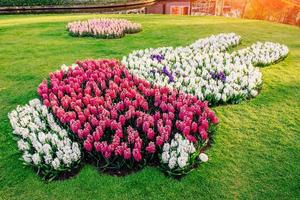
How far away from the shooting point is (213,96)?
7.04 metres

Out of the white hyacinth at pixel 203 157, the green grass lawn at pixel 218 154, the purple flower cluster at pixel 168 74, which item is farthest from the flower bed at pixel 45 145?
the purple flower cluster at pixel 168 74

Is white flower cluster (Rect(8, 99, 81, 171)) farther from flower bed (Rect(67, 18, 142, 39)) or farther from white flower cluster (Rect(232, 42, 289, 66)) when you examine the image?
flower bed (Rect(67, 18, 142, 39))

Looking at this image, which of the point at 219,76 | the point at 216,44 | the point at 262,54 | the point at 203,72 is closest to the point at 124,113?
the point at 203,72

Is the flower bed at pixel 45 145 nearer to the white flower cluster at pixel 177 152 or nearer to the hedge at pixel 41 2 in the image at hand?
the white flower cluster at pixel 177 152

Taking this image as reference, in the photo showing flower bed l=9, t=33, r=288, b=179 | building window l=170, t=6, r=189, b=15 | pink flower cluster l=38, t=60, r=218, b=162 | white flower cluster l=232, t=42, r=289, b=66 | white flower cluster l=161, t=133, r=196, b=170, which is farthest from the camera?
building window l=170, t=6, r=189, b=15

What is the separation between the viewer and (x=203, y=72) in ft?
26.0

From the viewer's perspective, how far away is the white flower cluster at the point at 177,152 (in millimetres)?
4969

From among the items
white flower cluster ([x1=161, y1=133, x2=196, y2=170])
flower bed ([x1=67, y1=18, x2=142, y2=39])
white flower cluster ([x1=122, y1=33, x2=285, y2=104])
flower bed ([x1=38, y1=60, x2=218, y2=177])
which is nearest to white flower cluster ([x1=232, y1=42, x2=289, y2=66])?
white flower cluster ([x1=122, y1=33, x2=285, y2=104])

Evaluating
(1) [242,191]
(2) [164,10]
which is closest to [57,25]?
(1) [242,191]

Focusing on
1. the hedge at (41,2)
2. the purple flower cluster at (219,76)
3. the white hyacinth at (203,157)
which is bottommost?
the hedge at (41,2)

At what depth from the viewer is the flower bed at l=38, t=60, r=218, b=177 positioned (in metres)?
5.18

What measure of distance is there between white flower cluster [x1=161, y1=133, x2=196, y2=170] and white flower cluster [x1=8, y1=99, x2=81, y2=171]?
1.29m

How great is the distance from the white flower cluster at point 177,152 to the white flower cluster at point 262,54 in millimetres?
4510

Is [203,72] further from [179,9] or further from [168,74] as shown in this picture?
[179,9]
